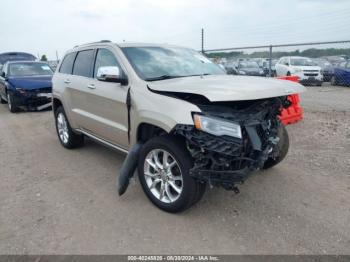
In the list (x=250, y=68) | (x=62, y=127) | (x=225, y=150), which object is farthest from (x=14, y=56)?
(x=225, y=150)

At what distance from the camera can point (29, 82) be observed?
10352 millimetres

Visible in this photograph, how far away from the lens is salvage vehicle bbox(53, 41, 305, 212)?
293cm

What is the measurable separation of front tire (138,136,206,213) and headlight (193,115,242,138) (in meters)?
0.35

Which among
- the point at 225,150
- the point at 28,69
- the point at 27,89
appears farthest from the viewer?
the point at 28,69

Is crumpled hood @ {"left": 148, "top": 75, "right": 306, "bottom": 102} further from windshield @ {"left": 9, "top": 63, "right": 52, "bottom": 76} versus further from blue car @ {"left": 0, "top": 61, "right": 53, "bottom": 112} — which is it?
windshield @ {"left": 9, "top": 63, "right": 52, "bottom": 76}

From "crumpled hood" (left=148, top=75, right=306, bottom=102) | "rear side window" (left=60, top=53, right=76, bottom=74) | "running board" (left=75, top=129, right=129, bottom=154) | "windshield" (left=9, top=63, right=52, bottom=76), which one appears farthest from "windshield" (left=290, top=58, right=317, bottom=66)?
"running board" (left=75, top=129, right=129, bottom=154)

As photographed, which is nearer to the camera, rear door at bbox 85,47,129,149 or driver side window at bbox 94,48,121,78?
rear door at bbox 85,47,129,149

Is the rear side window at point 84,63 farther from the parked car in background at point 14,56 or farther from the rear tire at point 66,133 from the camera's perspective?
the parked car in background at point 14,56

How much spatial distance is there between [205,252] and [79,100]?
3.26m

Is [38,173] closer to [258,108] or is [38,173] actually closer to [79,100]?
[79,100]

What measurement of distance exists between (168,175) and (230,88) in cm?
114

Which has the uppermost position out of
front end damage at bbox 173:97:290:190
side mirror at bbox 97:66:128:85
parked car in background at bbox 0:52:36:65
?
parked car in background at bbox 0:52:36:65

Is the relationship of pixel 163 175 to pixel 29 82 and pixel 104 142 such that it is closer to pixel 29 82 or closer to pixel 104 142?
pixel 104 142

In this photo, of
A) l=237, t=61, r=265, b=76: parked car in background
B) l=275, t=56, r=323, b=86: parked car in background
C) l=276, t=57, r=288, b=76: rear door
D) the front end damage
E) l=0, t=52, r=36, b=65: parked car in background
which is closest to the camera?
the front end damage
